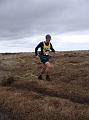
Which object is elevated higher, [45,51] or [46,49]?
[46,49]

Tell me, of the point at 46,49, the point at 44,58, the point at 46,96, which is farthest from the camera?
the point at 44,58

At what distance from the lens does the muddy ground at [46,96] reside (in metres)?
17.5

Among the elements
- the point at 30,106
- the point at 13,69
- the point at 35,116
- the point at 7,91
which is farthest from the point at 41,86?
the point at 13,69

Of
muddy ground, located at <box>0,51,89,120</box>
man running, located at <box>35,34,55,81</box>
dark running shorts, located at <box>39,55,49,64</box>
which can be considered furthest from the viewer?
dark running shorts, located at <box>39,55,49,64</box>

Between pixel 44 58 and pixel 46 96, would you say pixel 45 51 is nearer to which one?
pixel 44 58

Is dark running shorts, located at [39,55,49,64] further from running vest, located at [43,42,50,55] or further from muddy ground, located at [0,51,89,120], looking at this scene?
muddy ground, located at [0,51,89,120]

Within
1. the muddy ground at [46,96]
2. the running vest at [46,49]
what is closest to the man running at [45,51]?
the running vest at [46,49]

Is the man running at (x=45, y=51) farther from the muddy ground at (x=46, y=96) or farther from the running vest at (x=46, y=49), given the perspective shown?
the muddy ground at (x=46, y=96)

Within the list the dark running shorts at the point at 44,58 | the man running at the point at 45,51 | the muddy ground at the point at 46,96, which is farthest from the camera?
the dark running shorts at the point at 44,58

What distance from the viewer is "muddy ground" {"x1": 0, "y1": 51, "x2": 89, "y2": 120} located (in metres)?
17.5

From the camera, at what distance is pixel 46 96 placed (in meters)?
21.9

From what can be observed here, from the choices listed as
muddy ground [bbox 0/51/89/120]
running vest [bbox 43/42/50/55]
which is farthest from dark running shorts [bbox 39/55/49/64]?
muddy ground [bbox 0/51/89/120]

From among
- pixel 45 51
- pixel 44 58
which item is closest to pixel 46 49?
pixel 45 51

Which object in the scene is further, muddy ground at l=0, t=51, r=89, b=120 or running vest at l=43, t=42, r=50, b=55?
running vest at l=43, t=42, r=50, b=55
